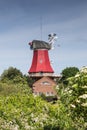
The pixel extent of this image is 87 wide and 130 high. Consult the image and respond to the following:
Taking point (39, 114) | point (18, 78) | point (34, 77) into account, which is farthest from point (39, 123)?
point (34, 77)

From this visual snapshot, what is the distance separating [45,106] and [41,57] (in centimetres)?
8564

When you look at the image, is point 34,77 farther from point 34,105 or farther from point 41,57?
point 34,105

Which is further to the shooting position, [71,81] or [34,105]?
[34,105]

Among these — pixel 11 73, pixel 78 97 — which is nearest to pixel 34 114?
pixel 78 97

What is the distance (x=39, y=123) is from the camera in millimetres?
13414

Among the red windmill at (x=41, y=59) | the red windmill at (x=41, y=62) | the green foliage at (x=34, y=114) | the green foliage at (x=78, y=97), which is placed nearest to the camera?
the green foliage at (x=78, y=97)

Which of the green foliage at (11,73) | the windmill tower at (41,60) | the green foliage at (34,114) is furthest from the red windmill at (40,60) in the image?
the green foliage at (34,114)

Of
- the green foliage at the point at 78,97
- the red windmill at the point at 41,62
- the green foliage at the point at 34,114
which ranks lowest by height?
the green foliage at the point at 34,114

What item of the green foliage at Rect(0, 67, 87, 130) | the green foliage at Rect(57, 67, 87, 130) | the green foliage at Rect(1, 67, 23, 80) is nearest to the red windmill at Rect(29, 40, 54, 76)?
the green foliage at Rect(1, 67, 23, 80)

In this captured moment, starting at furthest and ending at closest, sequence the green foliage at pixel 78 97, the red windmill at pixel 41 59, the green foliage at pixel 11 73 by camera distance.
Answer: the red windmill at pixel 41 59, the green foliage at pixel 11 73, the green foliage at pixel 78 97

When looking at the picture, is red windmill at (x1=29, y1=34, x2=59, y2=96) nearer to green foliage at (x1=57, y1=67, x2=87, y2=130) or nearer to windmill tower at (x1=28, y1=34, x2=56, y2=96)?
windmill tower at (x1=28, y1=34, x2=56, y2=96)

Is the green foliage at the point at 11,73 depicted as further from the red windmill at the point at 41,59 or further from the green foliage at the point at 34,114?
the green foliage at the point at 34,114

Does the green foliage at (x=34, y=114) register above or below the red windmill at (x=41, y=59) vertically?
below

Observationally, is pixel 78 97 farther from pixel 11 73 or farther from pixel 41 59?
pixel 41 59
